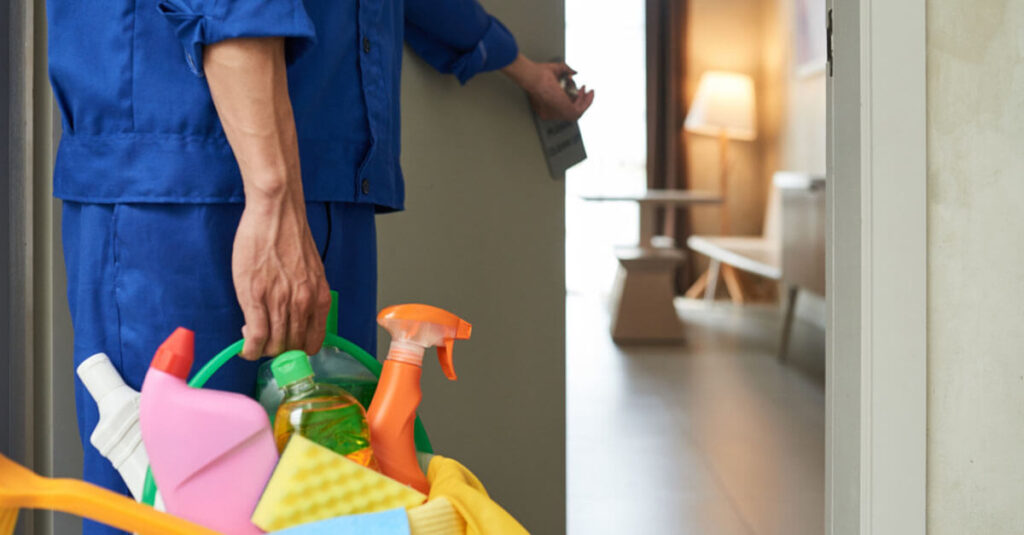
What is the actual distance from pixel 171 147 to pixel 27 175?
639 mm

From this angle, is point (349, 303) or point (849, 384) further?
point (849, 384)

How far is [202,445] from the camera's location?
1.88ft

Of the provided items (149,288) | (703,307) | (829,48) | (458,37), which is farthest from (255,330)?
(703,307)

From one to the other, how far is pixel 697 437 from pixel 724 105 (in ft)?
14.5

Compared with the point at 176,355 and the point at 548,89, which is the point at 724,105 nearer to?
the point at 548,89

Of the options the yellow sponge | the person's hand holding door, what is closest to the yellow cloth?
the yellow sponge

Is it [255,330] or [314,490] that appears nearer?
[314,490]

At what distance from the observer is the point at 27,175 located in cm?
128

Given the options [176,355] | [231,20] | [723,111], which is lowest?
[176,355]

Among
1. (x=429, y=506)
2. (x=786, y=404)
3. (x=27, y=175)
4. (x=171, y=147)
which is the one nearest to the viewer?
(x=429, y=506)

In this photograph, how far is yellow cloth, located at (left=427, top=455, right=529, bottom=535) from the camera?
1.93ft

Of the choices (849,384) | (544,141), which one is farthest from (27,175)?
(849,384)
